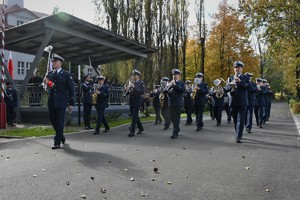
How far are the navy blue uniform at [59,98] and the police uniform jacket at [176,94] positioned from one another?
370cm

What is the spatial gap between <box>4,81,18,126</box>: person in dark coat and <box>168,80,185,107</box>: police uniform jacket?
873cm

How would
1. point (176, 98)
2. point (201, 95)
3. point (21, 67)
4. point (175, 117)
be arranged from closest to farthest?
point (175, 117)
point (176, 98)
point (201, 95)
point (21, 67)

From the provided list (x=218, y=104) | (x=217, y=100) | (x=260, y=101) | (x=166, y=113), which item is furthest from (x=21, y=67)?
(x=260, y=101)

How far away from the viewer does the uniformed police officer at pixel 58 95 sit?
30.3 ft

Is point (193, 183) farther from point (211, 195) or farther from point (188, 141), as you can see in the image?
point (188, 141)

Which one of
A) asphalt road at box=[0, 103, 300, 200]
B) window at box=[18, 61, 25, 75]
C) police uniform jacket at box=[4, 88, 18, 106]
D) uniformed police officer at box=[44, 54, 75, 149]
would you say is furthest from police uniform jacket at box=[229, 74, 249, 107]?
window at box=[18, 61, 25, 75]

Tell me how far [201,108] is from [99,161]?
312 inches

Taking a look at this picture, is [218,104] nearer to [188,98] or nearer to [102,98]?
[188,98]

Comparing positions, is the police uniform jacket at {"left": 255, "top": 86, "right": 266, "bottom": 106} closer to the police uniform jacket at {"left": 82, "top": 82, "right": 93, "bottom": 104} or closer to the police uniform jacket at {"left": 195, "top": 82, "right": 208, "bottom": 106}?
the police uniform jacket at {"left": 195, "top": 82, "right": 208, "bottom": 106}

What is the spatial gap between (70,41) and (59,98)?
10097mm

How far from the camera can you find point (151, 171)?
6.35m

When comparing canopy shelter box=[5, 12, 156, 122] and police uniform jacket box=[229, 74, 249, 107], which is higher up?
canopy shelter box=[5, 12, 156, 122]

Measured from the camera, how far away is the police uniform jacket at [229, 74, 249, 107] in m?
10.5

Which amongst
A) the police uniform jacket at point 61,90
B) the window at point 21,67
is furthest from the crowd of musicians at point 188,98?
the window at point 21,67
